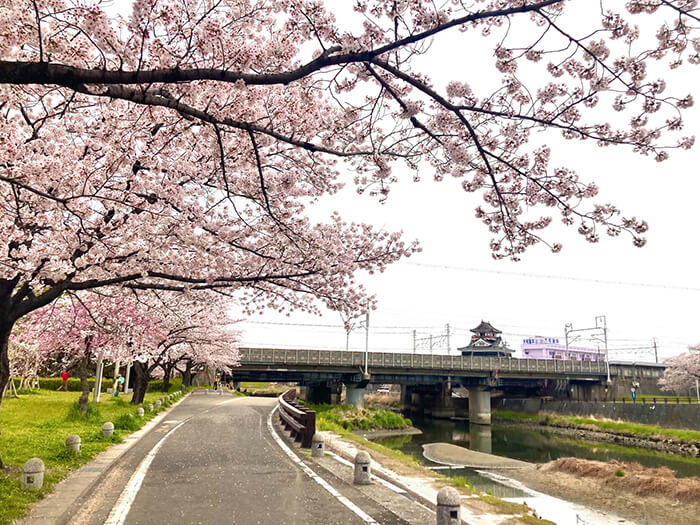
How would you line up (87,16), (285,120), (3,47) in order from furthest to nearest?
(285,120), (3,47), (87,16)

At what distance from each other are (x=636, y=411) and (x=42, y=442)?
4691cm

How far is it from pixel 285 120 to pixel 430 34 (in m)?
3.53

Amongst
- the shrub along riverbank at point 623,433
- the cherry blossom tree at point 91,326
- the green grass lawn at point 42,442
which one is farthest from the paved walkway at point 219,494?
the shrub along riverbank at point 623,433

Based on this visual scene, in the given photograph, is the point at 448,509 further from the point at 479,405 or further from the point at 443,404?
the point at 443,404

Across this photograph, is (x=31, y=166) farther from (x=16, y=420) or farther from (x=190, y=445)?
(x=16, y=420)

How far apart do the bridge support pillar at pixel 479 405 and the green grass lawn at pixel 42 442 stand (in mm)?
42476

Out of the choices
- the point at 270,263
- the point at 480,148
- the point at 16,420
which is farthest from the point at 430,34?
the point at 16,420

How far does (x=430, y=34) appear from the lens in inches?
196

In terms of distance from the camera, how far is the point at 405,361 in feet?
183

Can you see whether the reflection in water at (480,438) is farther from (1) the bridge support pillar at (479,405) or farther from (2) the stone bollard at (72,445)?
(2) the stone bollard at (72,445)

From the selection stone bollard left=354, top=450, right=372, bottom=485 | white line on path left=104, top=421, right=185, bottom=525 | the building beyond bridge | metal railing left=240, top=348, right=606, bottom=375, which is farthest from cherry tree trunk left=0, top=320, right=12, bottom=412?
the building beyond bridge

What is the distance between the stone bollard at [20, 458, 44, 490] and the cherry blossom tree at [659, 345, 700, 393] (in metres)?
62.0

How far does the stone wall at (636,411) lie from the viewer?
39.1 meters

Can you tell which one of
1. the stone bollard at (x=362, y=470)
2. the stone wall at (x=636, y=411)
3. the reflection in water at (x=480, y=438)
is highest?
the stone bollard at (x=362, y=470)
